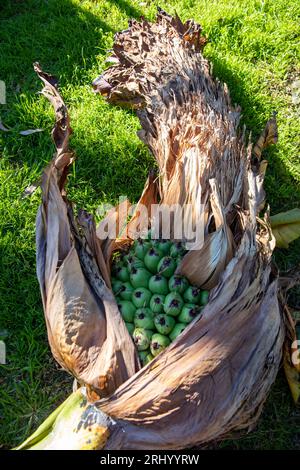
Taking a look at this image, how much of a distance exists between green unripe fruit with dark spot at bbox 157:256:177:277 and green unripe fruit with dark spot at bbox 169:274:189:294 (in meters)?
0.03

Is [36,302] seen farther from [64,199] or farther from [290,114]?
[290,114]

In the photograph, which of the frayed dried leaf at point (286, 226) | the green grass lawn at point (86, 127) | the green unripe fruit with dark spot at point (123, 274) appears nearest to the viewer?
the green unripe fruit with dark spot at point (123, 274)

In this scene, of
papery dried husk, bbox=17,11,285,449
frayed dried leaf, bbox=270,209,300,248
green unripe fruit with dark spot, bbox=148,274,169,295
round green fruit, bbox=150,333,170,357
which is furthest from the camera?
frayed dried leaf, bbox=270,209,300,248

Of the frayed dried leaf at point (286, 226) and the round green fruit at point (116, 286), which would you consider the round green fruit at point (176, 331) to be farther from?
the frayed dried leaf at point (286, 226)

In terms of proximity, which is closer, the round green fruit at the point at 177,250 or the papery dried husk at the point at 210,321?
the papery dried husk at the point at 210,321

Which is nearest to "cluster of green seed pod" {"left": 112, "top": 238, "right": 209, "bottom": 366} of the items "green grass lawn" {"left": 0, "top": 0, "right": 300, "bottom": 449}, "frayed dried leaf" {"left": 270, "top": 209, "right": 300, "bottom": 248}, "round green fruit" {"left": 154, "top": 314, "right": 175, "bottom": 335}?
"round green fruit" {"left": 154, "top": 314, "right": 175, "bottom": 335}

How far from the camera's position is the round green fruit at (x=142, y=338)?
1.84 m

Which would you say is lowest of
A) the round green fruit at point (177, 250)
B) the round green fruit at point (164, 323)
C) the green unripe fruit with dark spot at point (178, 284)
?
the round green fruit at point (164, 323)

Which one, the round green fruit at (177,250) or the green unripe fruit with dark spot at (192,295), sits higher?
the round green fruit at (177,250)

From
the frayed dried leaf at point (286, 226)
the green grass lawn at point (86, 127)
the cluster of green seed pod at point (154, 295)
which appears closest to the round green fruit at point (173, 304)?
the cluster of green seed pod at point (154, 295)

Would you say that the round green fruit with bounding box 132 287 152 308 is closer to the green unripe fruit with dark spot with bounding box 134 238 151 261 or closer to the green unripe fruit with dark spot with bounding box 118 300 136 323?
the green unripe fruit with dark spot with bounding box 118 300 136 323

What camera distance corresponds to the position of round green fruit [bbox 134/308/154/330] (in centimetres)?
187

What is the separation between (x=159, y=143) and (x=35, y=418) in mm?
1280

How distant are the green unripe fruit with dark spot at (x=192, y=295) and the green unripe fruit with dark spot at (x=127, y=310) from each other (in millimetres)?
191
